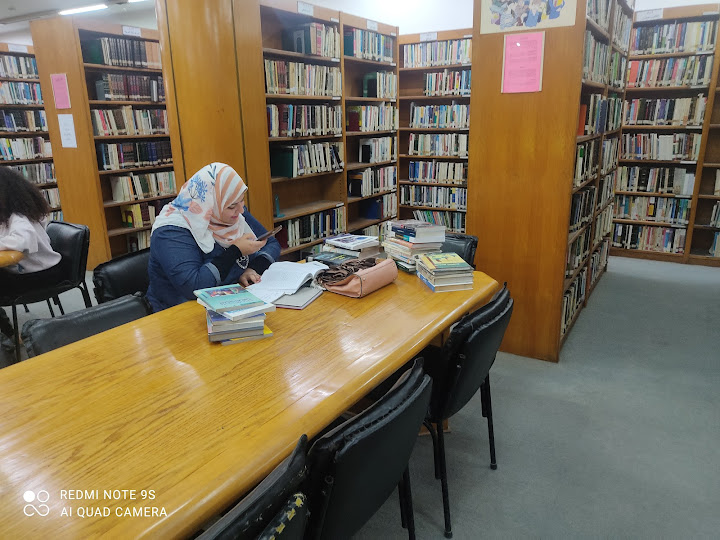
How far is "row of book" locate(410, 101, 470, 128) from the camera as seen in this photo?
5039mm

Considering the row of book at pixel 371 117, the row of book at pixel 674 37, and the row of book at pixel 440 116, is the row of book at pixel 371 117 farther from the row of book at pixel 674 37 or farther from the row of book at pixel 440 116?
the row of book at pixel 674 37

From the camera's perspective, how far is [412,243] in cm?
229

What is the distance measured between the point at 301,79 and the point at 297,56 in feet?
0.53

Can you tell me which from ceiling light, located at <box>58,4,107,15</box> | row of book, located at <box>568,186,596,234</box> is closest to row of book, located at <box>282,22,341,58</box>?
row of book, located at <box>568,186,596,234</box>

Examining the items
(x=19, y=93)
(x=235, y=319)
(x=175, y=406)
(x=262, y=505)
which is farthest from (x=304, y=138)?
(x=19, y=93)

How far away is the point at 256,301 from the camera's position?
1622 millimetres

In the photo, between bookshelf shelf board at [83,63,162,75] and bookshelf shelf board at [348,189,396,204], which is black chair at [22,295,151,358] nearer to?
bookshelf shelf board at [348,189,396,204]

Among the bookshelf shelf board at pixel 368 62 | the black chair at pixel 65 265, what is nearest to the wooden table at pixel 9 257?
the black chair at pixel 65 265

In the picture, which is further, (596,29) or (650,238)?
(650,238)

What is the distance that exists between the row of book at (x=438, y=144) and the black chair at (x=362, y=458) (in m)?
4.17

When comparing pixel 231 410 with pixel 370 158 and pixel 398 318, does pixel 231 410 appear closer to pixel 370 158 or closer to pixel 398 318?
pixel 398 318

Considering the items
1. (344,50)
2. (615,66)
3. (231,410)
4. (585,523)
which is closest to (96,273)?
(231,410)

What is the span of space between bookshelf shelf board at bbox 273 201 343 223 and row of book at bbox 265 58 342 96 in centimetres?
89

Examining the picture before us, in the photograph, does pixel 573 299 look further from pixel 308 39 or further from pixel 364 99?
pixel 308 39
